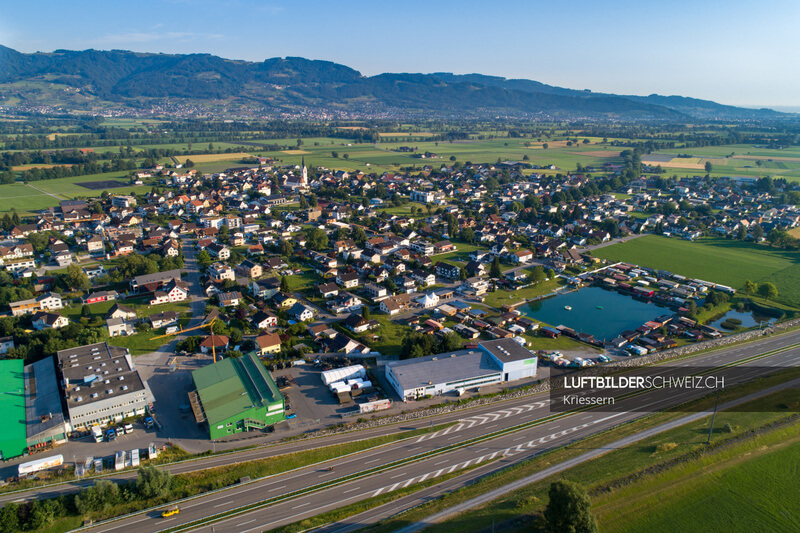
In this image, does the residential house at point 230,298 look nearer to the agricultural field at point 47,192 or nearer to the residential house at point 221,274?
the residential house at point 221,274

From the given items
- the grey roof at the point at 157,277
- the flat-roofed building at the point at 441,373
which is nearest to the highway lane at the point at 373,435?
the flat-roofed building at the point at 441,373

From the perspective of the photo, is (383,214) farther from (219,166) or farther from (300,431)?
(219,166)

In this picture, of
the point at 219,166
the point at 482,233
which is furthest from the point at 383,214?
the point at 219,166

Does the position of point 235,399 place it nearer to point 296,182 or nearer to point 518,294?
point 518,294

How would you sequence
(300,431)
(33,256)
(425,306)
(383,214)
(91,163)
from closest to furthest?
(300,431), (425,306), (33,256), (383,214), (91,163)

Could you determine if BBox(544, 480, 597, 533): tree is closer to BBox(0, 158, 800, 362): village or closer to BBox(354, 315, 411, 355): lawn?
BBox(354, 315, 411, 355): lawn

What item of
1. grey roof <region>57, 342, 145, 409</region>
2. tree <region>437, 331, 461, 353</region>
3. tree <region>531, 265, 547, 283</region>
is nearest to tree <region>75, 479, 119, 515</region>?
grey roof <region>57, 342, 145, 409</region>
